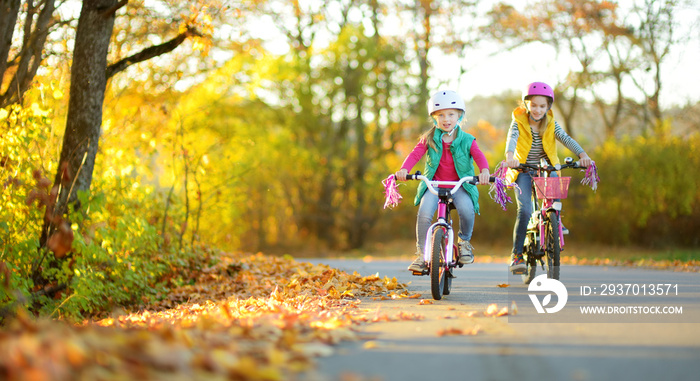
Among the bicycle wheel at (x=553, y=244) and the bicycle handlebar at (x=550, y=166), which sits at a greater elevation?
the bicycle handlebar at (x=550, y=166)

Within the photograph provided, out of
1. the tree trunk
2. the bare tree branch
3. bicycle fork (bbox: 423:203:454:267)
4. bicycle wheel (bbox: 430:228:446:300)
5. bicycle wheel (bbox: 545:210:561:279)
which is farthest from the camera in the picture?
the bare tree branch

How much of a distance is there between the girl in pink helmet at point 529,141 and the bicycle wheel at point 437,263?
139cm

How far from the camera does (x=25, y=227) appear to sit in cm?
733

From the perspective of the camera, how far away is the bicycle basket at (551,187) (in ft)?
22.5

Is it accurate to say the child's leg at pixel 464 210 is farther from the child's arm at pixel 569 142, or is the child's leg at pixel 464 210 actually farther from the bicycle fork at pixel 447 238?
the child's arm at pixel 569 142

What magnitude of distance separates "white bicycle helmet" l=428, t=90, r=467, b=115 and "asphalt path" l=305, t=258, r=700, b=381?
1.84m

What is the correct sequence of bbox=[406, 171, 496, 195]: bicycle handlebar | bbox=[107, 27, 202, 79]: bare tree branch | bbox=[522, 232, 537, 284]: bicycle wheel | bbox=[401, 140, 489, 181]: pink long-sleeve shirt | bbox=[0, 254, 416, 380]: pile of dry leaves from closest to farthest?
bbox=[0, 254, 416, 380]: pile of dry leaves
bbox=[406, 171, 496, 195]: bicycle handlebar
bbox=[401, 140, 489, 181]: pink long-sleeve shirt
bbox=[522, 232, 537, 284]: bicycle wheel
bbox=[107, 27, 202, 79]: bare tree branch

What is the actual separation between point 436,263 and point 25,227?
4563mm

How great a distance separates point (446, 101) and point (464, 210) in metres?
1.07

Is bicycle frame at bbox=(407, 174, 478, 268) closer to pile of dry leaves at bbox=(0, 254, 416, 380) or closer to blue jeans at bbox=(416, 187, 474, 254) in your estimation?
blue jeans at bbox=(416, 187, 474, 254)

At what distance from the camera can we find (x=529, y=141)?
7.28 meters

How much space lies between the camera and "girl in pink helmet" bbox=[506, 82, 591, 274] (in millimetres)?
7145

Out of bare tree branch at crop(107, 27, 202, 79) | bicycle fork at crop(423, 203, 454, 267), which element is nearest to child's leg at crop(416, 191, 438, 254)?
bicycle fork at crop(423, 203, 454, 267)

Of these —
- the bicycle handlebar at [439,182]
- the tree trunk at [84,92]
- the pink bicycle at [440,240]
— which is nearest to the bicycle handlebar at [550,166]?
the pink bicycle at [440,240]
